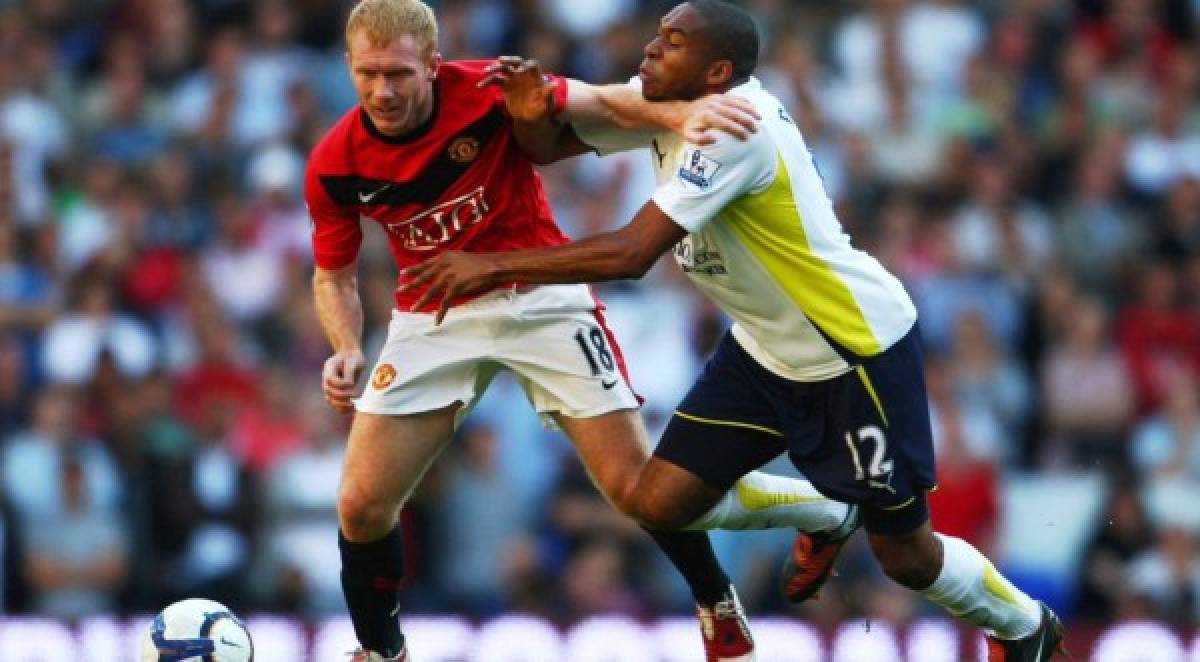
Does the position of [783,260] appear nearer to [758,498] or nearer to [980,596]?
[758,498]

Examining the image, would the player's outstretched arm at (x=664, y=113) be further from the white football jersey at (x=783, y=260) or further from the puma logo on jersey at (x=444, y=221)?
the puma logo on jersey at (x=444, y=221)

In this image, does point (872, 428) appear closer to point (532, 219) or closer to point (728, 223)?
point (728, 223)

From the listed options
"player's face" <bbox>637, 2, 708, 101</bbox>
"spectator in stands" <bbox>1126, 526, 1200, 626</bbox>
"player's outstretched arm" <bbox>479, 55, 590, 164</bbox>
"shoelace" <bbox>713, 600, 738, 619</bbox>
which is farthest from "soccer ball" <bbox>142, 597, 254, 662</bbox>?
"spectator in stands" <bbox>1126, 526, 1200, 626</bbox>

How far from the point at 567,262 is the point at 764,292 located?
2.34ft

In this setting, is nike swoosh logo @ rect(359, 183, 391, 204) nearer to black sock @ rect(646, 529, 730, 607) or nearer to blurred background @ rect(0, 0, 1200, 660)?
black sock @ rect(646, 529, 730, 607)

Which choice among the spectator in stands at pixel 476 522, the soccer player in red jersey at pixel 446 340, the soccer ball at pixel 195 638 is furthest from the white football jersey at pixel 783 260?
the spectator in stands at pixel 476 522

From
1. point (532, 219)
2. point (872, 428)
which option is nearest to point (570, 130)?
point (532, 219)

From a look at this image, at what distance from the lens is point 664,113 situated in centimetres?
786

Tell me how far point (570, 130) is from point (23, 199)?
645cm

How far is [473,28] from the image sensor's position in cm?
1473

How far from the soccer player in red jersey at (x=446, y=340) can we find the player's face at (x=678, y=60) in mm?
140

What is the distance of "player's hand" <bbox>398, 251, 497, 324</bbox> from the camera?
7.64 m

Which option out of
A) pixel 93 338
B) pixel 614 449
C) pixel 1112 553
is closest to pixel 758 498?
pixel 614 449

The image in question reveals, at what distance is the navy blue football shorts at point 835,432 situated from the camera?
26.2 ft
